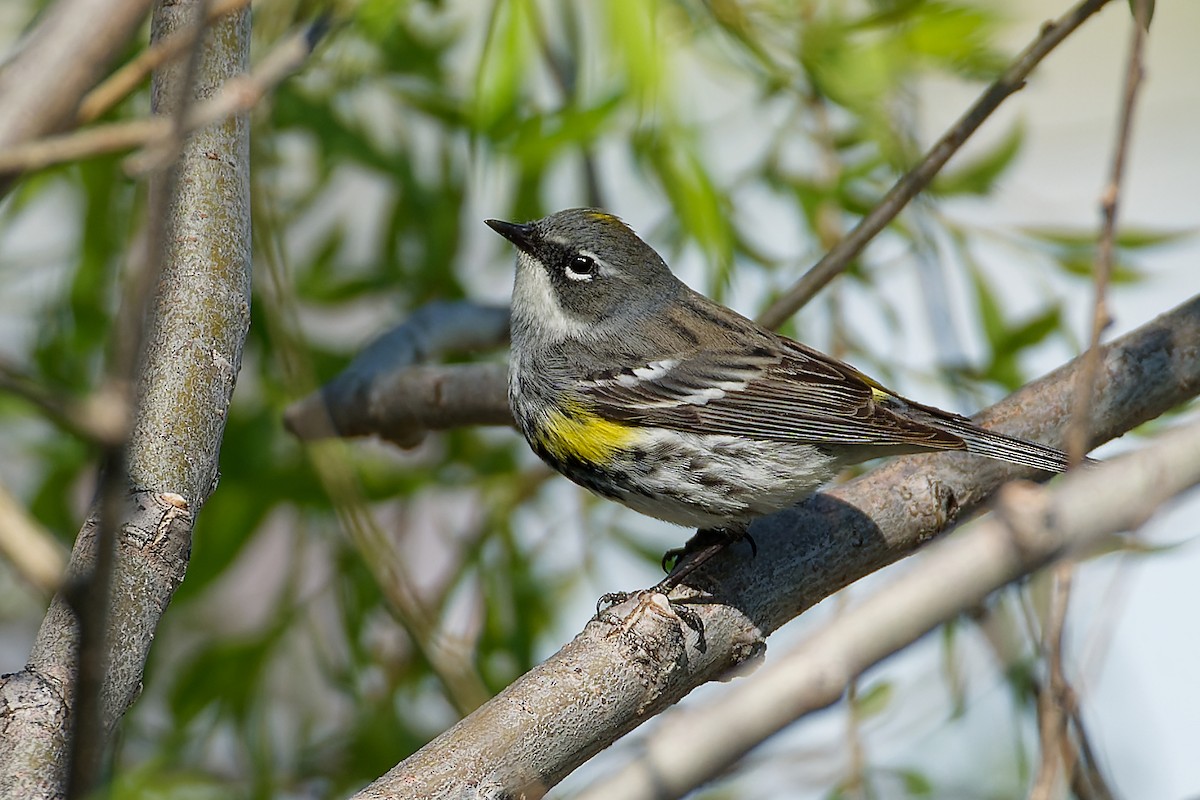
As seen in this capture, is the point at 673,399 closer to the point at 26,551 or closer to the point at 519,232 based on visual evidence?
the point at 519,232

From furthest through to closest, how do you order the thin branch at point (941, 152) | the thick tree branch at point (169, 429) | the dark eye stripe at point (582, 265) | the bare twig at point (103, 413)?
the dark eye stripe at point (582, 265)
the thin branch at point (941, 152)
the thick tree branch at point (169, 429)
the bare twig at point (103, 413)

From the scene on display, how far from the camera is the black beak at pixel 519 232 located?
2574 millimetres

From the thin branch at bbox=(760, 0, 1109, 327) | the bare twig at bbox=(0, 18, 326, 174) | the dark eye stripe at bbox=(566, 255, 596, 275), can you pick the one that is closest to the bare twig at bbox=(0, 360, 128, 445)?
the bare twig at bbox=(0, 18, 326, 174)

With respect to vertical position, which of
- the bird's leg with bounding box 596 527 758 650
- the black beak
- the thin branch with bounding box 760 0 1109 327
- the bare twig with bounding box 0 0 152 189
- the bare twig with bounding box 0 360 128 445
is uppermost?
the black beak

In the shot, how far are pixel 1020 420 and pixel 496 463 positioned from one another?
1170mm

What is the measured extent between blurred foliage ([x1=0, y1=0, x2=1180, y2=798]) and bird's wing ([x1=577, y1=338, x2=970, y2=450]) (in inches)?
6.8

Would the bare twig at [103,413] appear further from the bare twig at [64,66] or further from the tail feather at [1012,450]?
the tail feather at [1012,450]

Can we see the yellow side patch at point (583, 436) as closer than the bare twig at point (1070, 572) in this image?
No

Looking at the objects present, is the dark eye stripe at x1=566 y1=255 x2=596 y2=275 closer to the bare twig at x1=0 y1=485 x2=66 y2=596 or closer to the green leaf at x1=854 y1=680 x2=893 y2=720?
the green leaf at x1=854 y1=680 x2=893 y2=720

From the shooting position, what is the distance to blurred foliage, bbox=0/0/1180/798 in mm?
2324

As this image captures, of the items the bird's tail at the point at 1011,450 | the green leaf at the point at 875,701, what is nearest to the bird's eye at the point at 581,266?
the bird's tail at the point at 1011,450

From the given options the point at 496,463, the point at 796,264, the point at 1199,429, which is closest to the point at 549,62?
the point at 796,264

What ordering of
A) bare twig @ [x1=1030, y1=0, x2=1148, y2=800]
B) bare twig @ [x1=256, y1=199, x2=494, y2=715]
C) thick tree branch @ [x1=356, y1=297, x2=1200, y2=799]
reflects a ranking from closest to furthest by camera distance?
bare twig @ [x1=1030, y1=0, x2=1148, y2=800] → thick tree branch @ [x1=356, y1=297, x2=1200, y2=799] → bare twig @ [x1=256, y1=199, x2=494, y2=715]

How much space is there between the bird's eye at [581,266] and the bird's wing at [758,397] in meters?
0.28
